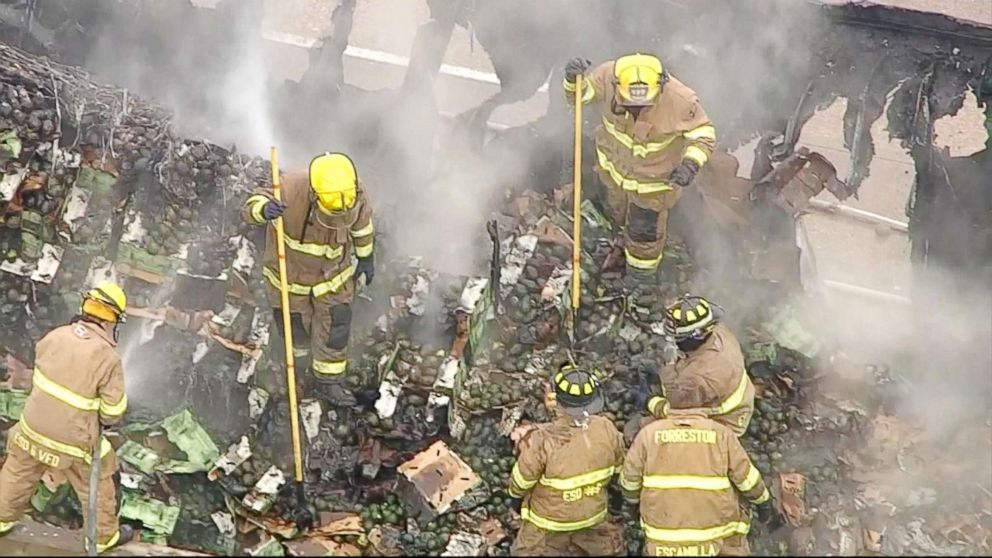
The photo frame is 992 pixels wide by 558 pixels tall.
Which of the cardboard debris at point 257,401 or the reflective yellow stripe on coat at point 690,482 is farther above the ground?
the reflective yellow stripe on coat at point 690,482

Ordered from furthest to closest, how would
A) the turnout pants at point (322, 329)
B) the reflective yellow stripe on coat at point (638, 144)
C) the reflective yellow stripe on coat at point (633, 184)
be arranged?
the reflective yellow stripe on coat at point (633, 184) → the reflective yellow stripe on coat at point (638, 144) → the turnout pants at point (322, 329)

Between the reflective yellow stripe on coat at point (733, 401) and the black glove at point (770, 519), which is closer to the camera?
the reflective yellow stripe on coat at point (733, 401)

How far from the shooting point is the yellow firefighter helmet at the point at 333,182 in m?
6.44

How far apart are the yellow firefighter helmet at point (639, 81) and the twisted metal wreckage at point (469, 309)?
1.53m

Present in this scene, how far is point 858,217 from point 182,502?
21.6 ft

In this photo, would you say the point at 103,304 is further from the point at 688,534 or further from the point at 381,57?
the point at 381,57

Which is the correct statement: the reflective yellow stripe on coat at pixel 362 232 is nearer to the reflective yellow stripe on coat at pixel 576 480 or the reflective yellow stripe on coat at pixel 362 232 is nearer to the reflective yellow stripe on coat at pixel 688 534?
the reflective yellow stripe on coat at pixel 576 480

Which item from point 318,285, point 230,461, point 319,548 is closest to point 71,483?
point 230,461

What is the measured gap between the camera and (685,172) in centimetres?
733

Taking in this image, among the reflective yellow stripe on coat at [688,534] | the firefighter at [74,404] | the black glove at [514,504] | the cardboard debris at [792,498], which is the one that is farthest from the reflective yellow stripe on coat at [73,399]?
the cardboard debris at [792,498]

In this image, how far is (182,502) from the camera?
7.11 m

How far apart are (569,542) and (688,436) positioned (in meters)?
1.43

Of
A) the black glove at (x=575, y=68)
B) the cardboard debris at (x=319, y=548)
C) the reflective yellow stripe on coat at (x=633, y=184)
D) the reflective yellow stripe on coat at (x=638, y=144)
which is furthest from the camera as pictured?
the reflective yellow stripe on coat at (x=633, y=184)

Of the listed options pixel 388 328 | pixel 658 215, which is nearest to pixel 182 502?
pixel 388 328
